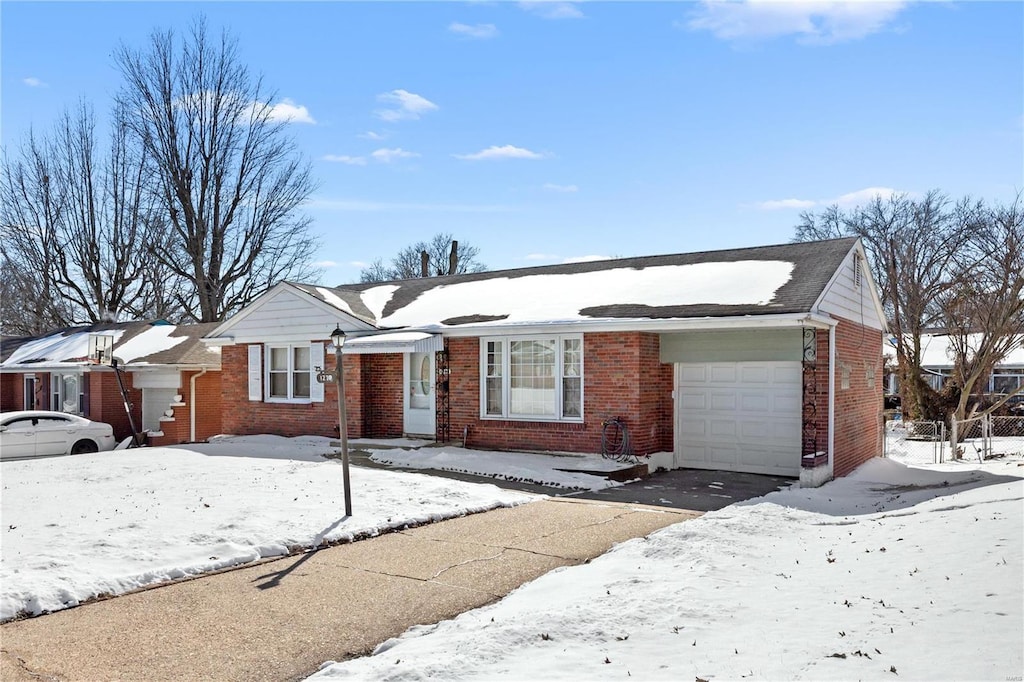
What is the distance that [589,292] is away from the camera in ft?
54.5

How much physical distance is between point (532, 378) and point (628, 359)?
7.21 feet

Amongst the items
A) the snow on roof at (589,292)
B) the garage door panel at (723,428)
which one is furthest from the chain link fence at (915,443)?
the snow on roof at (589,292)

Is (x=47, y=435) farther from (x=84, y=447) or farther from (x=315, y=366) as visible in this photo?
(x=315, y=366)

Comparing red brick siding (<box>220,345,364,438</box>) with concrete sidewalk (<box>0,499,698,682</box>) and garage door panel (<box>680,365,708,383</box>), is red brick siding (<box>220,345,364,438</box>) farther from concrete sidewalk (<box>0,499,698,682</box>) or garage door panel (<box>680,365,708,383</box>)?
concrete sidewalk (<box>0,499,698,682</box>)

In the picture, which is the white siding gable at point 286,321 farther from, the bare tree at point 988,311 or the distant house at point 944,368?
the distant house at point 944,368

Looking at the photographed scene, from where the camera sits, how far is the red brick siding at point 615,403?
47.2ft

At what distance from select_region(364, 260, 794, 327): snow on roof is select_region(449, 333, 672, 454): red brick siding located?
2.85ft

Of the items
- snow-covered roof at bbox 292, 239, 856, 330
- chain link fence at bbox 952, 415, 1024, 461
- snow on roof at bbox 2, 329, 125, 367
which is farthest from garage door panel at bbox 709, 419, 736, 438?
snow on roof at bbox 2, 329, 125, 367

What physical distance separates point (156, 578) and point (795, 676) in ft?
18.1

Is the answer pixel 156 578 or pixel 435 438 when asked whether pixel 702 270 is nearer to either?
pixel 435 438

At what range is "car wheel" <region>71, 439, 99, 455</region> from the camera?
20.9m

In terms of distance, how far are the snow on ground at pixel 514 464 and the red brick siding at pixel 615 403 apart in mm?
388

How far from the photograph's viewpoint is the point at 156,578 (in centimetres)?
711

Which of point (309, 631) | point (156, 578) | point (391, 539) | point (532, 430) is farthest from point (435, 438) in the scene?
point (309, 631)
